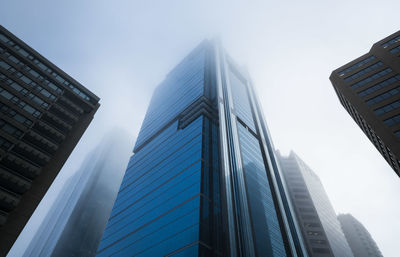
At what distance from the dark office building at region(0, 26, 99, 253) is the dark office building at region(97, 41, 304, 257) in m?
19.7

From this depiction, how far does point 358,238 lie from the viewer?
130375mm

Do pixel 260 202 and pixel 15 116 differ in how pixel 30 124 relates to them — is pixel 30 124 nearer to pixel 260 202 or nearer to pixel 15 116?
pixel 15 116

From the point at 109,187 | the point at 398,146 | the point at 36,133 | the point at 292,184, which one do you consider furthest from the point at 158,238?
the point at 109,187

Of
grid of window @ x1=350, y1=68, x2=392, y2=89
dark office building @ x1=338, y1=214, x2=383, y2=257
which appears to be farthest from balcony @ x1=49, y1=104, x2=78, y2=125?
dark office building @ x1=338, y1=214, x2=383, y2=257

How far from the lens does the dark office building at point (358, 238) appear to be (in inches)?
4887

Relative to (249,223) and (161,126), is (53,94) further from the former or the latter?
(249,223)

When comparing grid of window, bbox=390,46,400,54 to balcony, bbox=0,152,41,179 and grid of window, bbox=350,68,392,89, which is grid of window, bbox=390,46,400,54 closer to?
grid of window, bbox=350,68,392,89

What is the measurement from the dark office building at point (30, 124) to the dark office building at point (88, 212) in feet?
345

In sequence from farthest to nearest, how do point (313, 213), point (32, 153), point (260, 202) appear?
point (313, 213)
point (260, 202)
point (32, 153)

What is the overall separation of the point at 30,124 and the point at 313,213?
93.9 m

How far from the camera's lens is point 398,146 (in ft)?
115

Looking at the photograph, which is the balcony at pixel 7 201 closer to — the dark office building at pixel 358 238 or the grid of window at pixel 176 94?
the grid of window at pixel 176 94

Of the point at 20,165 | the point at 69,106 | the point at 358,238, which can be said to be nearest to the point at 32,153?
the point at 20,165

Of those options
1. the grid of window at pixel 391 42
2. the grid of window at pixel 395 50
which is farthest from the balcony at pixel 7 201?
the grid of window at pixel 391 42
